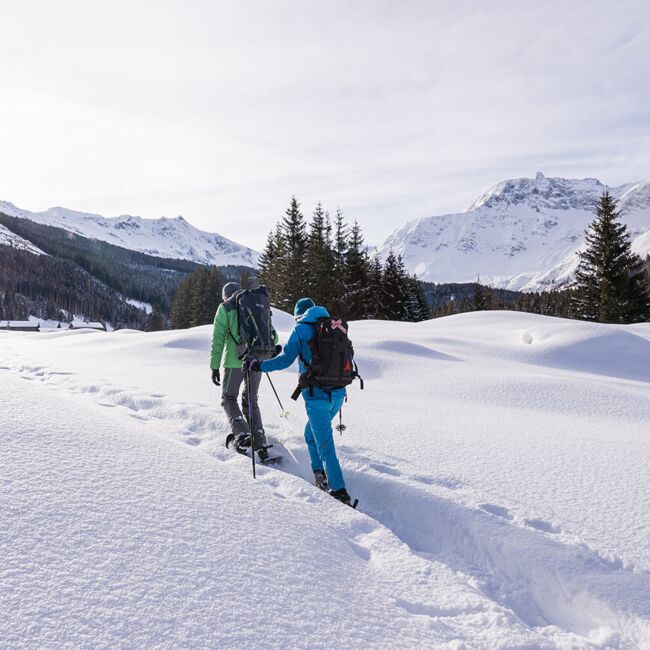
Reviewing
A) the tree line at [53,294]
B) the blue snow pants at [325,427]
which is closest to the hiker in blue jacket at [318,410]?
the blue snow pants at [325,427]

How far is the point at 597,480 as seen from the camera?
4.99 meters

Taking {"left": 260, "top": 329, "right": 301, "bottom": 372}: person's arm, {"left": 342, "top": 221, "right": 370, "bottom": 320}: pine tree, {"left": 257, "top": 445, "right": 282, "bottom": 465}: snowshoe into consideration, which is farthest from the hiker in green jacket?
{"left": 342, "top": 221, "right": 370, "bottom": 320}: pine tree

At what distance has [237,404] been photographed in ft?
21.2

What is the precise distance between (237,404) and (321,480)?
6.01ft

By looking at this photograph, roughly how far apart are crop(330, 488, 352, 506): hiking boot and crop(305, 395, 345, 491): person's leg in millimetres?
105

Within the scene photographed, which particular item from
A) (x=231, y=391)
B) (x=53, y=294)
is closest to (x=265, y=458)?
(x=231, y=391)

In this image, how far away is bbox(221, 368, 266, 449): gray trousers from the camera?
6.18 m

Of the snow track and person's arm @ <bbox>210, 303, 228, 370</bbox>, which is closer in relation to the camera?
the snow track

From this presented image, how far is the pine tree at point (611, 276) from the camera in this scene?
29.7 m

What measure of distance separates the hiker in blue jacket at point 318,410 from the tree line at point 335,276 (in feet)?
109

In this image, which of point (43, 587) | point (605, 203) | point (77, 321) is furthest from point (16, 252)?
point (43, 587)

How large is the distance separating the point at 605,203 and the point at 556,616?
34.8m

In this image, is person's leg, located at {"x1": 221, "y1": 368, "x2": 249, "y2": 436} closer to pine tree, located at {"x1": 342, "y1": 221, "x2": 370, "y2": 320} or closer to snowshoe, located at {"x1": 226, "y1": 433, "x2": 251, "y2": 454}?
snowshoe, located at {"x1": 226, "y1": 433, "x2": 251, "y2": 454}

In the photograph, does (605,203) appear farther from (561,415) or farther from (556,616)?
(556,616)
